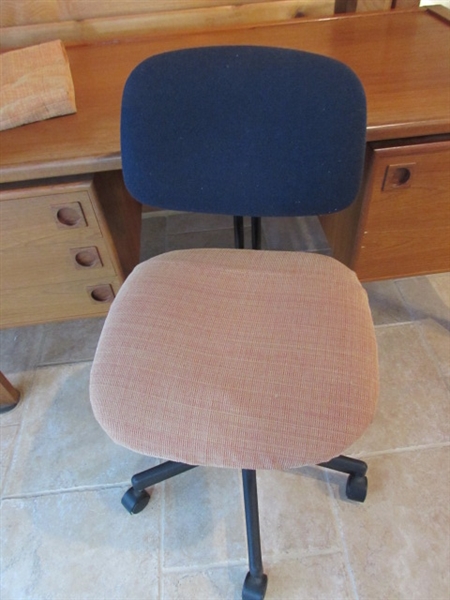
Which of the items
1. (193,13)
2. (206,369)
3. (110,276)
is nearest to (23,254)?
(110,276)

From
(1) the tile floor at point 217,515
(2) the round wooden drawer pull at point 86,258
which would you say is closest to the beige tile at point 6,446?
(1) the tile floor at point 217,515

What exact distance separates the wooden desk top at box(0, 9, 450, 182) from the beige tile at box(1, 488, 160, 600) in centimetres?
79

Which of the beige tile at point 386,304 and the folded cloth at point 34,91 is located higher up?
the folded cloth at point 34,91

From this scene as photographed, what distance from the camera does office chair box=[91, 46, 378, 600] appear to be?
2.05 ft

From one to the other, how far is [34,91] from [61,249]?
324 millimetres

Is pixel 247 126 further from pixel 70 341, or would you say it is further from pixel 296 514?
pixel 70 341

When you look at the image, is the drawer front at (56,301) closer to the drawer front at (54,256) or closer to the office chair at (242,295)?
the drawer front at (54,256)

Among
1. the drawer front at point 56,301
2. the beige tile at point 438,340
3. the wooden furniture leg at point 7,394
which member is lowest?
the beige tile at point 438,340

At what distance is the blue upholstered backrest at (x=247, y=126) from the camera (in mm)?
716

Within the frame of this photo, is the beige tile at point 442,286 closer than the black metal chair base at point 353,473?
No

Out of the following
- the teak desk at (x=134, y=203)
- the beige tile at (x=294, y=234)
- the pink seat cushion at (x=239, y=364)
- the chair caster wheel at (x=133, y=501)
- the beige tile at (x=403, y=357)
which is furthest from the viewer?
the beige tile at (x=294, y=234)

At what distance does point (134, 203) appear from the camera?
1226mm

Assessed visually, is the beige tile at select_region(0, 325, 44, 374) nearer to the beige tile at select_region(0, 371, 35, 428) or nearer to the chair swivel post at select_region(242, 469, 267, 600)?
the beige tile at select_region(0, 371, 35, 428)

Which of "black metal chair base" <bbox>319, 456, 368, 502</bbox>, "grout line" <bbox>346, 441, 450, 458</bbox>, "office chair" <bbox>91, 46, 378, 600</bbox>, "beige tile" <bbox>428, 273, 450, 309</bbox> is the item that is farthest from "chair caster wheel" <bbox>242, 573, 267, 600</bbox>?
"beige tile" <bbox>428, 273, 450, 309</bbox>
